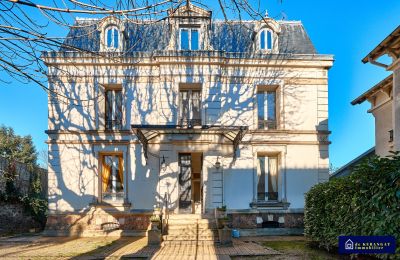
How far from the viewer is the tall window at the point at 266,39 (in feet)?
50.1

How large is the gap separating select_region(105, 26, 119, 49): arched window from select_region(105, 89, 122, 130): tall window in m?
2.19

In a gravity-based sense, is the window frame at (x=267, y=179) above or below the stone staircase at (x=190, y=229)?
above

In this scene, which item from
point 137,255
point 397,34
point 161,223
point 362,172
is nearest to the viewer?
point 362,172

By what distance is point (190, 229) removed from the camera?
12.0 meters

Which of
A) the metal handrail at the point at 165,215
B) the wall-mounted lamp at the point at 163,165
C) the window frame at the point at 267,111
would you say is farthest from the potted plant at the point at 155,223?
the window frame at the point at 267,111

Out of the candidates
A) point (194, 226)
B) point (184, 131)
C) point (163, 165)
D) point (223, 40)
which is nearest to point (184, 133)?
point (184, 131)

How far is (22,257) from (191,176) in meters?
7.52

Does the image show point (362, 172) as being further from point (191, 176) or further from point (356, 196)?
point (191, 176)

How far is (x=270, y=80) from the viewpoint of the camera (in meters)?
14.7

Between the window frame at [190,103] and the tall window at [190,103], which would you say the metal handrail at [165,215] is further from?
the tall window at [190,103]

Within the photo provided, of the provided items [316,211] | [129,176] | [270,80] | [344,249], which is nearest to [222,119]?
[270,80]

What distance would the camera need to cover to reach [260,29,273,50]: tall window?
15281mm

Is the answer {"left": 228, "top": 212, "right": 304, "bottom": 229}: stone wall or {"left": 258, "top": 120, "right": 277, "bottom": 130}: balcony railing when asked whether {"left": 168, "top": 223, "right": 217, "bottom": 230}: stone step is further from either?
{"left": 258, "top": 120, "right": 277, "bottom": 130}: balcony railing

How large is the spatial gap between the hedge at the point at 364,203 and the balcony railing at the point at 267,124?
20.1 ft
